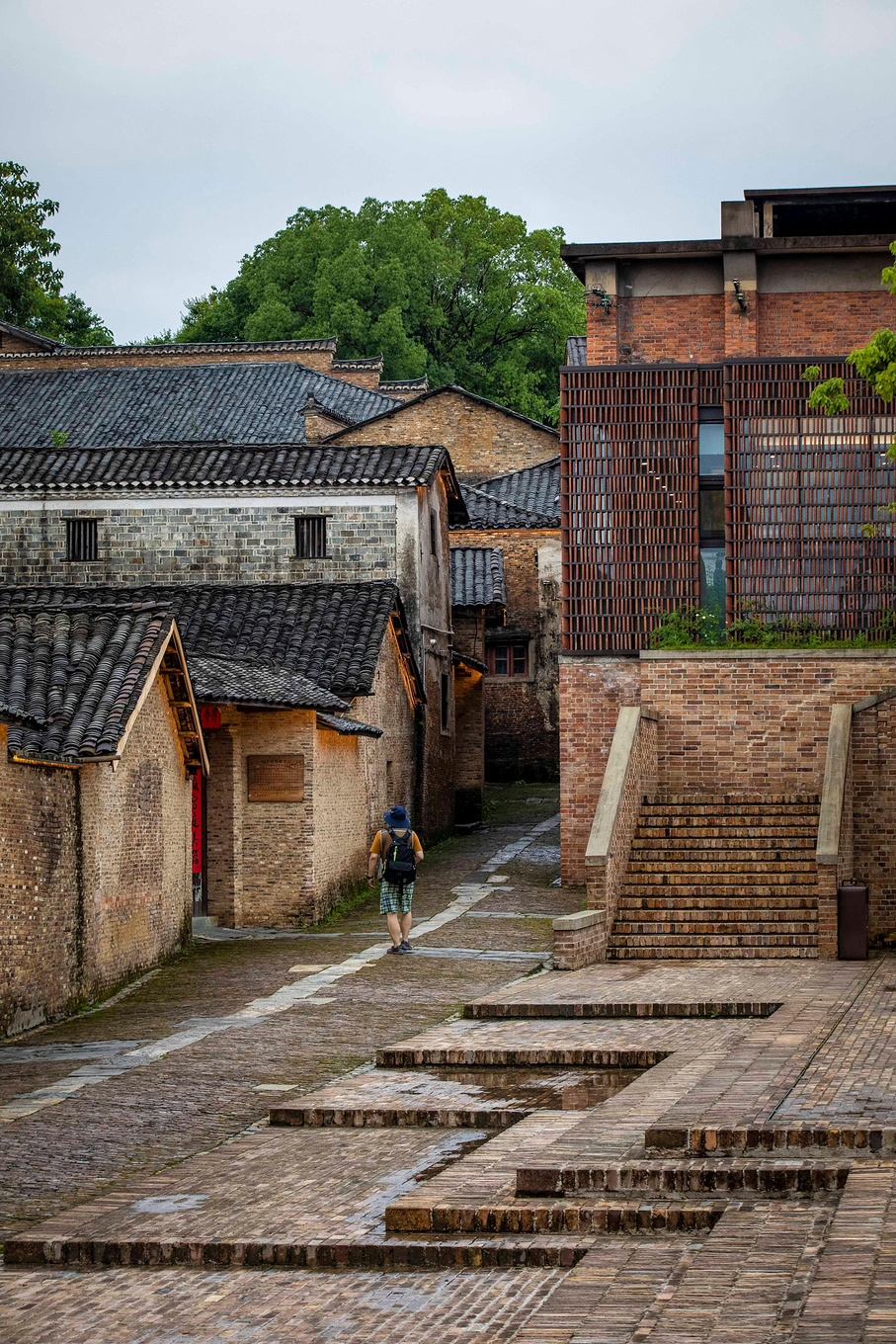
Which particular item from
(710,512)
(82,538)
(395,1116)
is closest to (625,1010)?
(395,1116)

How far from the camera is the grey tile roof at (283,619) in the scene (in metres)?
23.4

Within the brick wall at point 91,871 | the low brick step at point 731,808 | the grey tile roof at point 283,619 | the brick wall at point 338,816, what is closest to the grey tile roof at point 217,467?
the grey tile roof at point 283,619

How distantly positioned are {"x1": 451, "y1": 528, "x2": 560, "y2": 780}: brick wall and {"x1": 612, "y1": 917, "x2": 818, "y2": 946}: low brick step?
19.2 m

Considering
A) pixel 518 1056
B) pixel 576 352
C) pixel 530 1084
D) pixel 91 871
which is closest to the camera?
pixel 530 1084

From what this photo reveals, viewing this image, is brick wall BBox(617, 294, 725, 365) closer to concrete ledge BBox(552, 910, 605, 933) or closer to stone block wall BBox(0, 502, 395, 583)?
stone block wall BBox(0, 502, 395, 583)

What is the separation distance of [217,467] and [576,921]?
44.5 feet

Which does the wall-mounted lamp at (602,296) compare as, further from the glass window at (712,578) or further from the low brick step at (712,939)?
the low brick step at (712,939)

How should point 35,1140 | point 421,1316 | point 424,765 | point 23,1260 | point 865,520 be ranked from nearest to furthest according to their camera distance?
point 421,1316
point 23,1260
point 35,1140
point 865,520
point 424,765

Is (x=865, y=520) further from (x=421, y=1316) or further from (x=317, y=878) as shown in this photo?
(x=421, y=1316)

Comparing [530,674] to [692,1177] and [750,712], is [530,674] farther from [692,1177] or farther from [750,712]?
[692,1177]

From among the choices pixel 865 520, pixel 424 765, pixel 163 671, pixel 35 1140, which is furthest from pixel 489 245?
pixel 35 1140

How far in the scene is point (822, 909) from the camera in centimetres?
1725

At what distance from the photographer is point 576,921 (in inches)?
642

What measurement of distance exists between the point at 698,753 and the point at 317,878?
5115 mm
